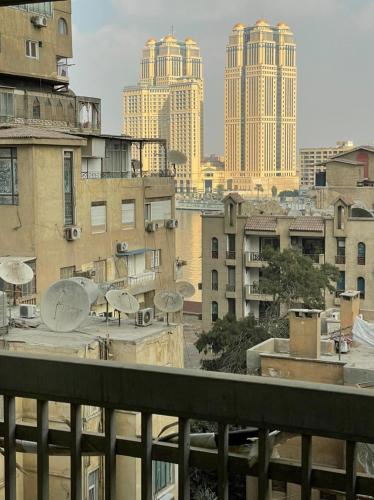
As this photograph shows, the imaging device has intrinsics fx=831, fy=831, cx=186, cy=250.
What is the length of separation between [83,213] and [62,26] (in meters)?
4.29

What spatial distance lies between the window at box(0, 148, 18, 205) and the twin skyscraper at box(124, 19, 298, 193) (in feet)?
120

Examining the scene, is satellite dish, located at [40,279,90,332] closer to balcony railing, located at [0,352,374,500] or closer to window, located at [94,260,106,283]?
balcony railing, located at [0,352,374,500]

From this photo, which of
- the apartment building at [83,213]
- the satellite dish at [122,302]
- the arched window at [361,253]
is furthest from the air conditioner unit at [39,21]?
the satellite dish at [122,302]

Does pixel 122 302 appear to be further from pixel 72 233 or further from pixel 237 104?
pixel 237 104

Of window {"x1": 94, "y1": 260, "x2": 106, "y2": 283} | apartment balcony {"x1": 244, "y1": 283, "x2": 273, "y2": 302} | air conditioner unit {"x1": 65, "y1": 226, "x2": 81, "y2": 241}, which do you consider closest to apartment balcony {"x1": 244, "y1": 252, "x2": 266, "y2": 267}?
apartment balcony {"x1": 244, "y1": 283, "x2": 273, "y2": 302}

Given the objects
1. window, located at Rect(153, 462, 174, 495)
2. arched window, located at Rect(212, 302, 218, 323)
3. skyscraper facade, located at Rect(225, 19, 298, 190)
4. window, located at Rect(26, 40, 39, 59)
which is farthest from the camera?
skyscraper facade, located at Rect(225, 19, 298, 190)

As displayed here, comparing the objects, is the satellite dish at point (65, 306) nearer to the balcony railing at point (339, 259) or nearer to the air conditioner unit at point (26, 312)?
the air conditioner unit at point (26, 312)

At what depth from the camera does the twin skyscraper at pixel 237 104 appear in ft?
165

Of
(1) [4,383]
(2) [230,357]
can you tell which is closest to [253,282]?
(2) [230,357]

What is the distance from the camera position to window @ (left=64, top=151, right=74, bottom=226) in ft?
30.9

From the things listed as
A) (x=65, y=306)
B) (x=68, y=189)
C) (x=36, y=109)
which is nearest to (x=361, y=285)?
(x=36, y=109)

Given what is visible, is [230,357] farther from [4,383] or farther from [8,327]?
[4,383]

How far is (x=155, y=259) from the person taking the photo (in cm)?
1159

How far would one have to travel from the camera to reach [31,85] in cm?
1241
